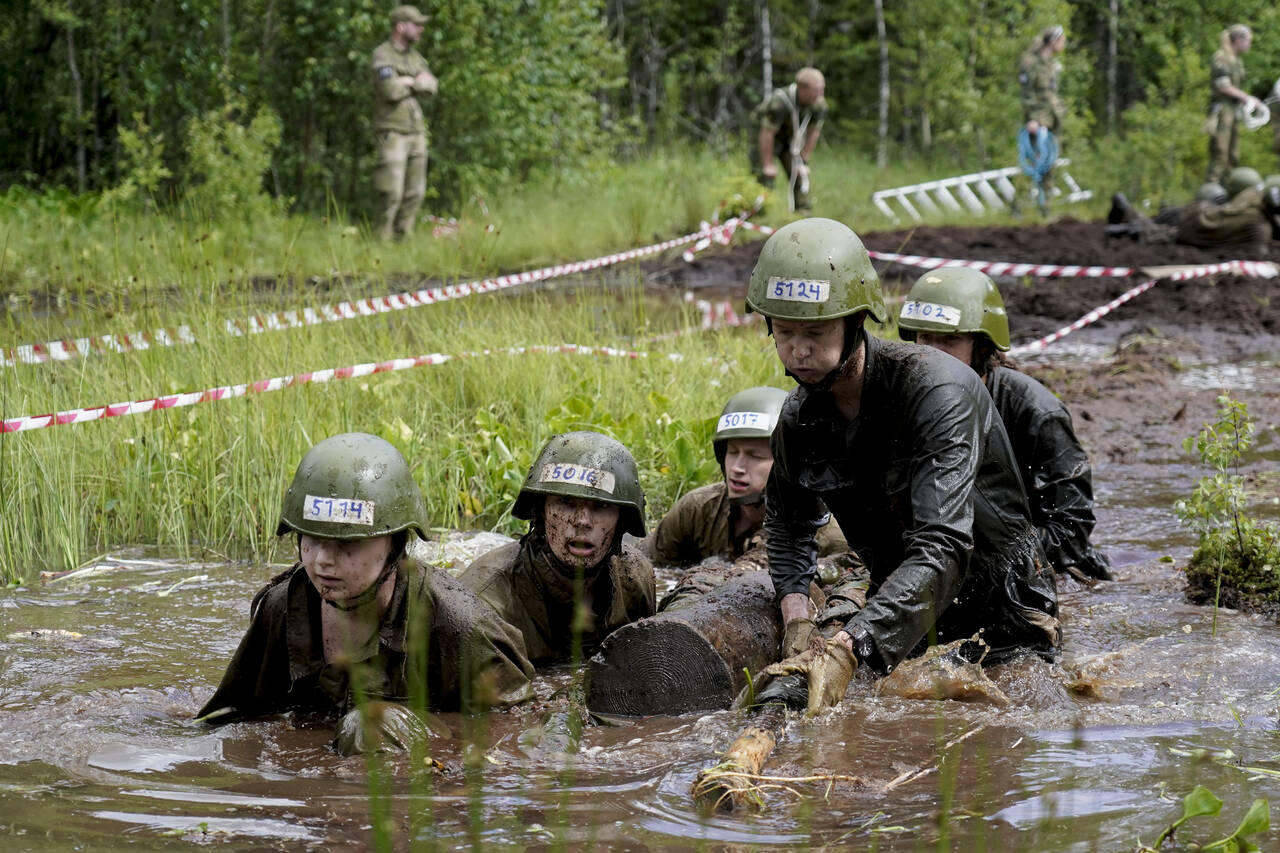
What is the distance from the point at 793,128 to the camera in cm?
2005

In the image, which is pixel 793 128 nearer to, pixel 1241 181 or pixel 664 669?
pixel 1241 181

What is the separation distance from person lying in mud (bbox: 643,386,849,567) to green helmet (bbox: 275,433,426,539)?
2191 mm

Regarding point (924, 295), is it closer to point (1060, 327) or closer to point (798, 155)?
point (1060, 327)

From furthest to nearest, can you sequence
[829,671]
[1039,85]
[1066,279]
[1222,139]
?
[1039,85]
[1222,139]
[1066,279]
[829,671]

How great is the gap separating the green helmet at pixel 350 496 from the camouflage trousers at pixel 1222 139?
1894 cm

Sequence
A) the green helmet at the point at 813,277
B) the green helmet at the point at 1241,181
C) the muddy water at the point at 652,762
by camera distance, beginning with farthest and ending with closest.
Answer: the green helmet at the point at 1241,181
the green helmet at the point at 813,277
the muddy water at the point at 652,762

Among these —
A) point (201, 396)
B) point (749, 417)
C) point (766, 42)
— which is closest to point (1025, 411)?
point (749, 417)

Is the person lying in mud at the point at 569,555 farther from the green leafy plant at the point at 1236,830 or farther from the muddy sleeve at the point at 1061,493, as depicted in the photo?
the green leafy plant at the point at 1236,830

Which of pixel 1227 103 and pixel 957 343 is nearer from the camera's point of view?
pixel 957 343

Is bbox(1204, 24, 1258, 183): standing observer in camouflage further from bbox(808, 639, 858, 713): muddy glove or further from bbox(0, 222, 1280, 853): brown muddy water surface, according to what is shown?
bbox(808, 639, 858, 713): muddy glove

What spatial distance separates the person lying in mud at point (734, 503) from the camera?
6672mm

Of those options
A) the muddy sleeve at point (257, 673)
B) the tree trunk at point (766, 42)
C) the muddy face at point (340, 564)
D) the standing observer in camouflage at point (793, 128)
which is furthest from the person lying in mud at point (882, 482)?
the tree trunk at point (766, 42)

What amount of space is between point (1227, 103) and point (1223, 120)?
0.26 m

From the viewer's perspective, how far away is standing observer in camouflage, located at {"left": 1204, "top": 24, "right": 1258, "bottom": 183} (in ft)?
67.0
